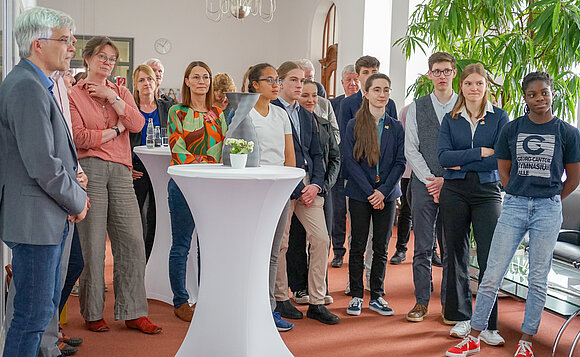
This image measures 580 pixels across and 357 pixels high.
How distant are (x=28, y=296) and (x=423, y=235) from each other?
99.3 inches

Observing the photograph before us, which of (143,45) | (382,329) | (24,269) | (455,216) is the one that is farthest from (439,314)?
(143,45)

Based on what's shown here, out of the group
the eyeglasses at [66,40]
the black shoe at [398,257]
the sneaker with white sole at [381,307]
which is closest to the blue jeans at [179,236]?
the sneaker with white sole at [381,307]

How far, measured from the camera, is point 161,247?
4500 mm

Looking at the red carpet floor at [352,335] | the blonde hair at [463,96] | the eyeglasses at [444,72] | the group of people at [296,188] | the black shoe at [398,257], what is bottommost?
the red carpet floor at [352,335]

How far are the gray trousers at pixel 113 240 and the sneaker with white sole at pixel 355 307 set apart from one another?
4.40 feet

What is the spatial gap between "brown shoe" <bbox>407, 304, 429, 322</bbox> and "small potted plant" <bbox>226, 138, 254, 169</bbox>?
1708 mm

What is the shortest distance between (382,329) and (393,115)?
1.58 meters

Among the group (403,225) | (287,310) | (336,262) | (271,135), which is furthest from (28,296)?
(403,225)

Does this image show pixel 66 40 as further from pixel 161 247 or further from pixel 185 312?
pixel 161 247

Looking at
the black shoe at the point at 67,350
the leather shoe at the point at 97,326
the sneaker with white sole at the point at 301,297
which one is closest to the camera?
the black shoe at the point at 67,350

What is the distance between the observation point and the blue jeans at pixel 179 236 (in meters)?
3.77

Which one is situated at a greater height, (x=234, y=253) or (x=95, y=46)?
(x=95, y=46)

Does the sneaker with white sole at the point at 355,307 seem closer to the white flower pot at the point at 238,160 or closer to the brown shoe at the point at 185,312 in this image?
the brown shoe at the point at 185,312

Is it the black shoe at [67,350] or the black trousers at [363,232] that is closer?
the black shoe at [67,350]
